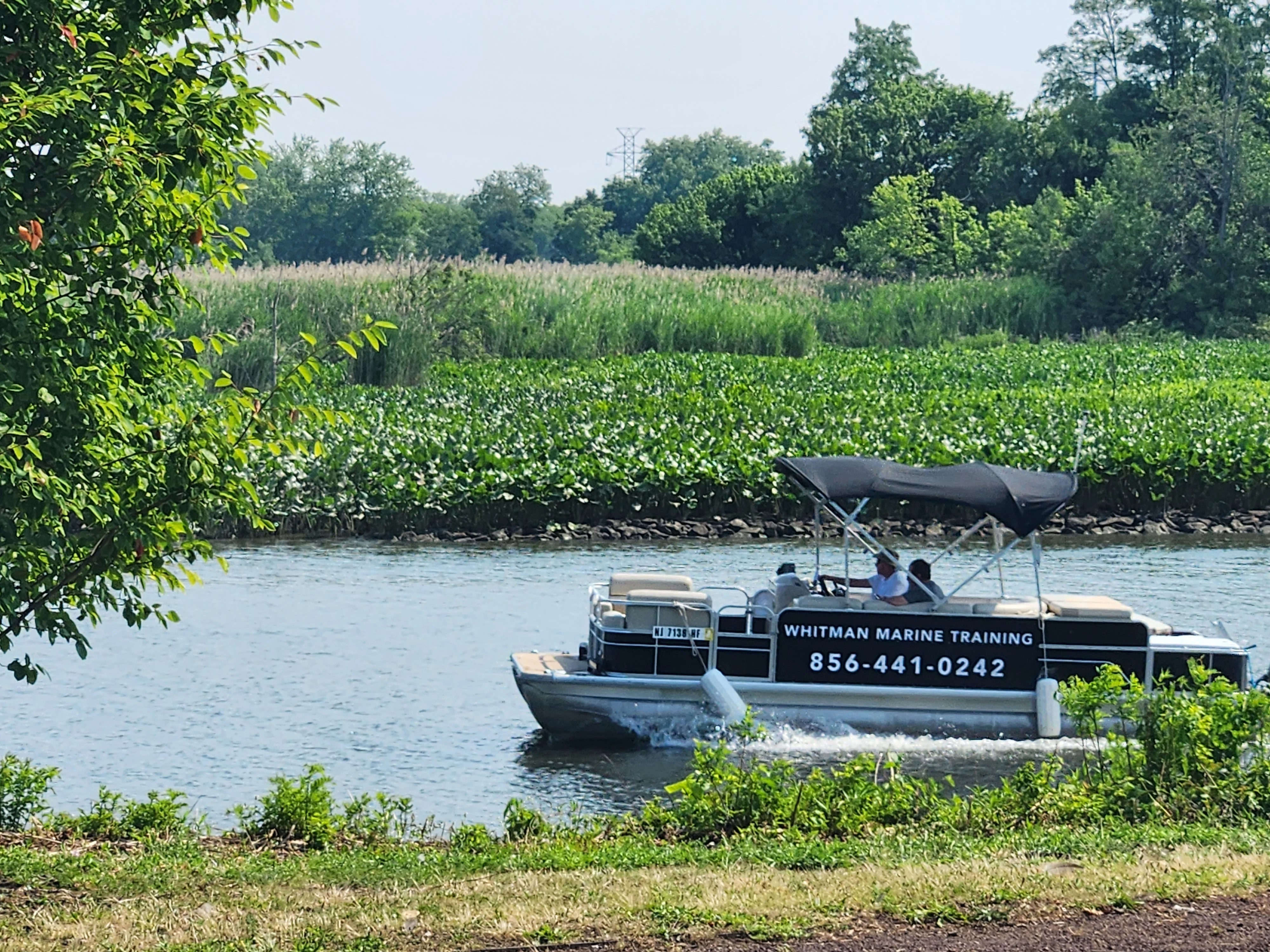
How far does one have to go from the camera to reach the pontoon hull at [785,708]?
54.0 ft

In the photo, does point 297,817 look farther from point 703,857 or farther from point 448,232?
point 448,232

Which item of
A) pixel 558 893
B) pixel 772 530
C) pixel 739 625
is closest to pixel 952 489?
pixel 739 625

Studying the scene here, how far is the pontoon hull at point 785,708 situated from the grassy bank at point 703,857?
11.0ft

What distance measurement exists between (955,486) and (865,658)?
190 centimetres

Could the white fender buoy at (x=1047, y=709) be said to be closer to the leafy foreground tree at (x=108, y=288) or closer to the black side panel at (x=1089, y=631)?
the black side panel at (x=1089, y=631)

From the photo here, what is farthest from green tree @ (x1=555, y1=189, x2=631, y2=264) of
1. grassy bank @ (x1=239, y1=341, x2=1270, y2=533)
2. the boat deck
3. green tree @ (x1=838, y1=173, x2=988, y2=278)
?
the boat deck

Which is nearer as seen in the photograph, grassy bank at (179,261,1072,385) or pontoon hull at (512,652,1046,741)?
pontoon hull at (512,652,1046,741)

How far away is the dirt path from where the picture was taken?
25.0 ft

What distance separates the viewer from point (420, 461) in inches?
1223

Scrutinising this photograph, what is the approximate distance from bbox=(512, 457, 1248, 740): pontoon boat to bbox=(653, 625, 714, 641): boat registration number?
0.01 metres

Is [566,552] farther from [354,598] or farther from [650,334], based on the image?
[650,334]

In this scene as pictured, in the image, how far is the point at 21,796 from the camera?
11.2 metres

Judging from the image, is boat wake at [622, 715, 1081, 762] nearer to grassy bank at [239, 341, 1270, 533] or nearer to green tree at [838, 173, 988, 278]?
grassy bank at [239, 341, 1270, 533]

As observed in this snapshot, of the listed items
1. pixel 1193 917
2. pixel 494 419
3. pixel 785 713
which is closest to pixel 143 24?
pixel 1193 917
